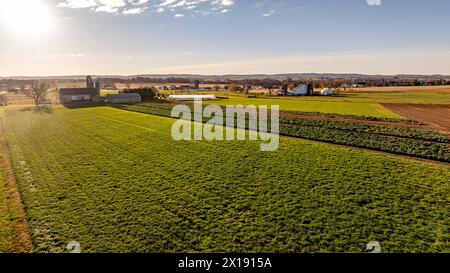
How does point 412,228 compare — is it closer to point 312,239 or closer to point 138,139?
point 312,239

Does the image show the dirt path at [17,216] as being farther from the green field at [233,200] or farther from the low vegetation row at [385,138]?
the low vegetation row at [385,138]

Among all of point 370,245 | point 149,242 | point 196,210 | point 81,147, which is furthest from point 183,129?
point 370,245

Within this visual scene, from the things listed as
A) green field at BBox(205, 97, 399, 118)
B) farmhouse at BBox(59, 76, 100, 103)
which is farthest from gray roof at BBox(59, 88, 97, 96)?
green field at BBox(205, 97, 399, 118)

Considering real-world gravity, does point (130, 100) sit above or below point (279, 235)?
above

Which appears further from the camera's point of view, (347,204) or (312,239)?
(347,204)

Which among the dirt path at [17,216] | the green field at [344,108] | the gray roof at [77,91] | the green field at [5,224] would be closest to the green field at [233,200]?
the dirt path at [17,216]

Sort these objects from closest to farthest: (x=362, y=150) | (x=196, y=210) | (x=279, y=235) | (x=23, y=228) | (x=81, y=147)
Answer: (x=279, y=235) → (x=23, y=228) → (x=196, y=210) → (x=362, y=150) → (x=81, y=147)


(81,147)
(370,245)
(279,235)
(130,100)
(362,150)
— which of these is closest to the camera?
(370,245)
